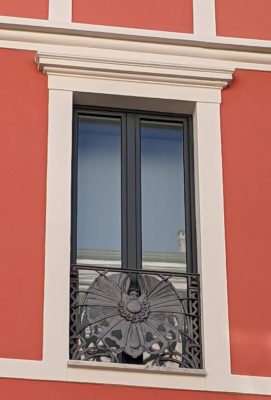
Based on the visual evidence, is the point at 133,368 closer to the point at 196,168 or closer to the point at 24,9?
the point at 196,168

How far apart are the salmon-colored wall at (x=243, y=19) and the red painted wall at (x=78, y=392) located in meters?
3.64

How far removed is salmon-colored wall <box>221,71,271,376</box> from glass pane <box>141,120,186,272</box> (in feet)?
1.70

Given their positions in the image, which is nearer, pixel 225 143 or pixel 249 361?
pixel 249 361

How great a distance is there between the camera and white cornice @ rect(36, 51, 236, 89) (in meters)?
13.5

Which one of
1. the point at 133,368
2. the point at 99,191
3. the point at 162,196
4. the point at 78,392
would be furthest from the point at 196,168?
the point at 78,392

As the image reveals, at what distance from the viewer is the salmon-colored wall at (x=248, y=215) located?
1270 cm

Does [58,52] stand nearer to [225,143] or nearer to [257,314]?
[225,143]

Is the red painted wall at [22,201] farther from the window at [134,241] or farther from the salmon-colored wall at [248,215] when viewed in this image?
the salmon-colored wall at [248,215]

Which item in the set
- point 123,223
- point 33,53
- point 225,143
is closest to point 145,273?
point 123,223

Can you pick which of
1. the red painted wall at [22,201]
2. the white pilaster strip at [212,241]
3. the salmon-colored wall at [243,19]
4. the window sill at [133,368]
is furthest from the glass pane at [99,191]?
the salmon-colored wall at [243,19]

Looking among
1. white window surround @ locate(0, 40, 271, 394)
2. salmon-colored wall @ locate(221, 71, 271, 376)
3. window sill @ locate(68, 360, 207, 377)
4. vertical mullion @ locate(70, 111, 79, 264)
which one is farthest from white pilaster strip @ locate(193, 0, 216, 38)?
window sill @ locate(68, 360, 207, 377)

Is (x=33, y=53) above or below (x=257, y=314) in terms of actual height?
above

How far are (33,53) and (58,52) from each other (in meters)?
0.25

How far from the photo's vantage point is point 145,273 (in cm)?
1301
